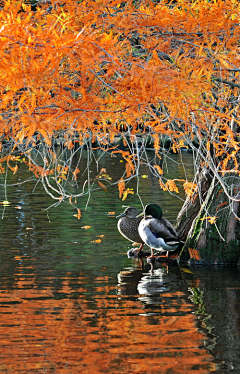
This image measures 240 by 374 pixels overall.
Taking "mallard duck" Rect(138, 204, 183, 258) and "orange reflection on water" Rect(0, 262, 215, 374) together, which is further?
"mallard duck" Rect(138, 204, 183, 258)

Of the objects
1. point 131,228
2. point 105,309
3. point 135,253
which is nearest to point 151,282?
point 105,309

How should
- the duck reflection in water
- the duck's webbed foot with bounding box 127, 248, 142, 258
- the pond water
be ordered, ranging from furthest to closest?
the duck's webbed foot with bounding box 127, 248, 142, 258 < the duck reflection in water < the pond water

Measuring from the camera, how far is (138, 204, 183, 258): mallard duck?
38.2 ft

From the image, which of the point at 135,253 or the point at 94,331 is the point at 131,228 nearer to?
the point at 135,253

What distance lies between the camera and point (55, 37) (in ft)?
21.9

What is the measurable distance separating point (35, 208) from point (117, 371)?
40.7ft

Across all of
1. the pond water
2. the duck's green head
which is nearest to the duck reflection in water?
the pond water

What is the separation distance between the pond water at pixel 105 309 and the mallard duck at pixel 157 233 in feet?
1.15

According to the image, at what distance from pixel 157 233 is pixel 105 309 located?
3339mm

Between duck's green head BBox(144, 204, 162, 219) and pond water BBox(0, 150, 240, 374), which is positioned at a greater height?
duck's green head BBox(144, 204, 162, 219)

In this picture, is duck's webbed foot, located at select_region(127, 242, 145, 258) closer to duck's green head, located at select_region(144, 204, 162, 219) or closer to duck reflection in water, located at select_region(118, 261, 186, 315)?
duck reflection in water, located at select_region(118, 261, 186, 315)

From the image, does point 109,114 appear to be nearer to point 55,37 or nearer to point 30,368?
point 55,37

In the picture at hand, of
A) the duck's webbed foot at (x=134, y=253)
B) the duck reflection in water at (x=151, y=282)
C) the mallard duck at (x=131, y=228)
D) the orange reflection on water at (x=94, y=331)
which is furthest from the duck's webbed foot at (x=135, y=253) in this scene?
the orange reflection on water at (x=94, y=331)

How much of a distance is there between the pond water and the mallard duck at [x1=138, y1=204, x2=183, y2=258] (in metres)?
0.35
